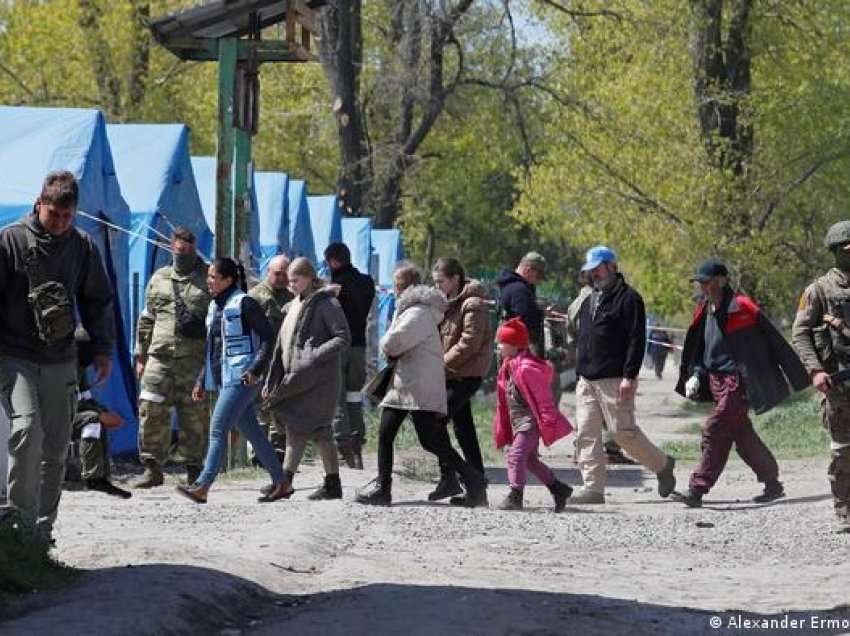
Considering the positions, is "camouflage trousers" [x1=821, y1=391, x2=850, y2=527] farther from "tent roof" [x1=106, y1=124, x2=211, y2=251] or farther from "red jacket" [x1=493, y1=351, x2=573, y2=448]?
"tent roof" [x1=106, y1=124, x2=211, y2=251]

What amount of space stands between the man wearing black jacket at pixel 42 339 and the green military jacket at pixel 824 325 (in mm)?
4477

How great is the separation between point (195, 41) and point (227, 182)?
1.22 metres

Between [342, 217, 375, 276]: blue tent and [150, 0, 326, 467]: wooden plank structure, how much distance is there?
45.8ft

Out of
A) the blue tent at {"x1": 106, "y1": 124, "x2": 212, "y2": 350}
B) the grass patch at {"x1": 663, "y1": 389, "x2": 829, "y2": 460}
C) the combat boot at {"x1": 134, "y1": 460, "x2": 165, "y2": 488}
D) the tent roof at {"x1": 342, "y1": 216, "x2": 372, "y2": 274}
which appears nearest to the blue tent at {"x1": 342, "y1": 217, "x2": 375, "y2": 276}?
the tent roof at {"x1": 342, "y1": 216, "x2": 372, "y2": 274}

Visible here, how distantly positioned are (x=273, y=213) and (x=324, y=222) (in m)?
4.97

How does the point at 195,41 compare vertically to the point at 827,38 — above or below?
below

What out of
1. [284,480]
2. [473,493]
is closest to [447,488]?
[473,493]

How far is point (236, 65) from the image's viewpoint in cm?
1719

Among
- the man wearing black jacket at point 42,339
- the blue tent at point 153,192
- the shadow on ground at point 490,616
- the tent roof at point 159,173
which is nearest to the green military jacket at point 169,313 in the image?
the blue tent at point 153,192

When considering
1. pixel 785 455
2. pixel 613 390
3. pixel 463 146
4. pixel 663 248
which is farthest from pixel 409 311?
pixel 463 146

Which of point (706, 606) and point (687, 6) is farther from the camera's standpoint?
point (687, 6)

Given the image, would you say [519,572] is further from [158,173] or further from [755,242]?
[755,242]

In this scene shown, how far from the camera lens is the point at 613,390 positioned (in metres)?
14.9

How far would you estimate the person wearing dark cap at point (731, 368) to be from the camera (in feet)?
48.0
